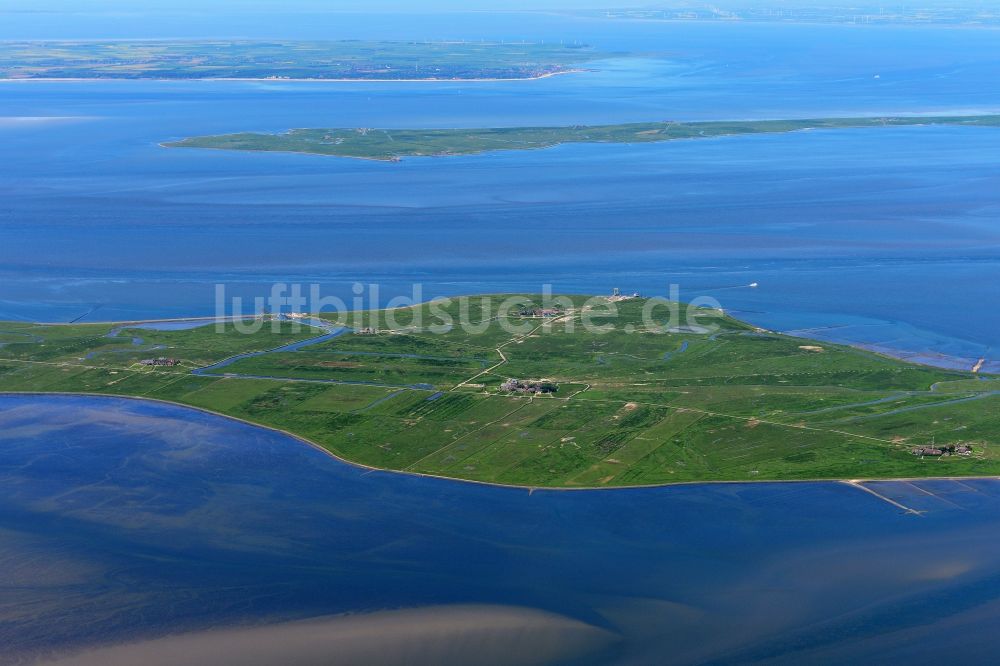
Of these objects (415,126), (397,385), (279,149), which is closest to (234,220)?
(279,149)

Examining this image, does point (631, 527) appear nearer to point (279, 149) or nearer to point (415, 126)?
point (279, 149)

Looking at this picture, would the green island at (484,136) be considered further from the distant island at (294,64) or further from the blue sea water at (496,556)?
the blue sea water at (496,556)

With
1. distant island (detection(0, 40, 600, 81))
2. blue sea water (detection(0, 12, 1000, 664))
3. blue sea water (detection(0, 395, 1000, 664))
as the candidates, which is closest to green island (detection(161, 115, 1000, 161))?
blue sea water (detection(0, 12, 1000, 664))

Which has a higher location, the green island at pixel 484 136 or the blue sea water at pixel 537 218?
the green island at pixel 484 136

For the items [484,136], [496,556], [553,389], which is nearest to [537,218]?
[553,389]

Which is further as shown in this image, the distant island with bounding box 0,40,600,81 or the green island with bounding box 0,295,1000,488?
the distant island with bounding box 0,40,600,81

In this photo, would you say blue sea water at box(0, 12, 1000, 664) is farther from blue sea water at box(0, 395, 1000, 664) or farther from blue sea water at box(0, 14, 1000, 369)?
blue sea water at box(0, 14, 1000, 369)

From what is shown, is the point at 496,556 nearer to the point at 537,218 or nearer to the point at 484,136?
the point at 537,218

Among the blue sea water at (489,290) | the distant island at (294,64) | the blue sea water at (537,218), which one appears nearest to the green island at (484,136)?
the blue sea water at (537,218)
